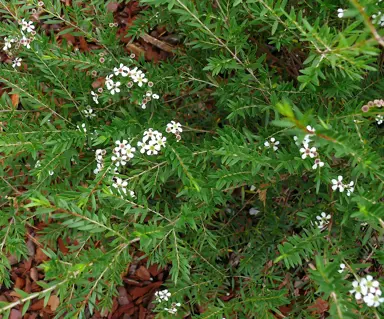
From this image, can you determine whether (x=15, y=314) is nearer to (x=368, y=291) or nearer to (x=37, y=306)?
(x=37, y=306)

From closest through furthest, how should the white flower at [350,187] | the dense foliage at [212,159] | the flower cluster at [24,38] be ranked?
the dense foliage at [212,159], the white flower at [350,187], the flower cluster at [24,38]

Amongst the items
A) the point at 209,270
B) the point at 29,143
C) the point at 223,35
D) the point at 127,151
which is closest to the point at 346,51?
the point at 223,35

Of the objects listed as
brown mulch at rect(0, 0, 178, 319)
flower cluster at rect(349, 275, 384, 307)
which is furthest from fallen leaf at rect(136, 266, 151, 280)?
flower cluster at rect(349, 275, 384, 307)

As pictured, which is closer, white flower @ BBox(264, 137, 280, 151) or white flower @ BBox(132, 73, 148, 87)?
white flower @ BBox(264, 137, 280, 151)

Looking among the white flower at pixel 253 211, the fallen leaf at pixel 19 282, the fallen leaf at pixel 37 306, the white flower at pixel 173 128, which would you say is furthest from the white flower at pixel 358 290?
the fallen leaf at pixel 19 282

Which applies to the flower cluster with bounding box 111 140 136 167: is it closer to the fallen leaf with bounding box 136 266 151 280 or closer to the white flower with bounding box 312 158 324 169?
the white flower with bounding box 312 158 324 169

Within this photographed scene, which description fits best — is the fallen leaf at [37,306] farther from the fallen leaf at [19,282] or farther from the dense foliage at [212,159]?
the dense foliage at [212,159]
